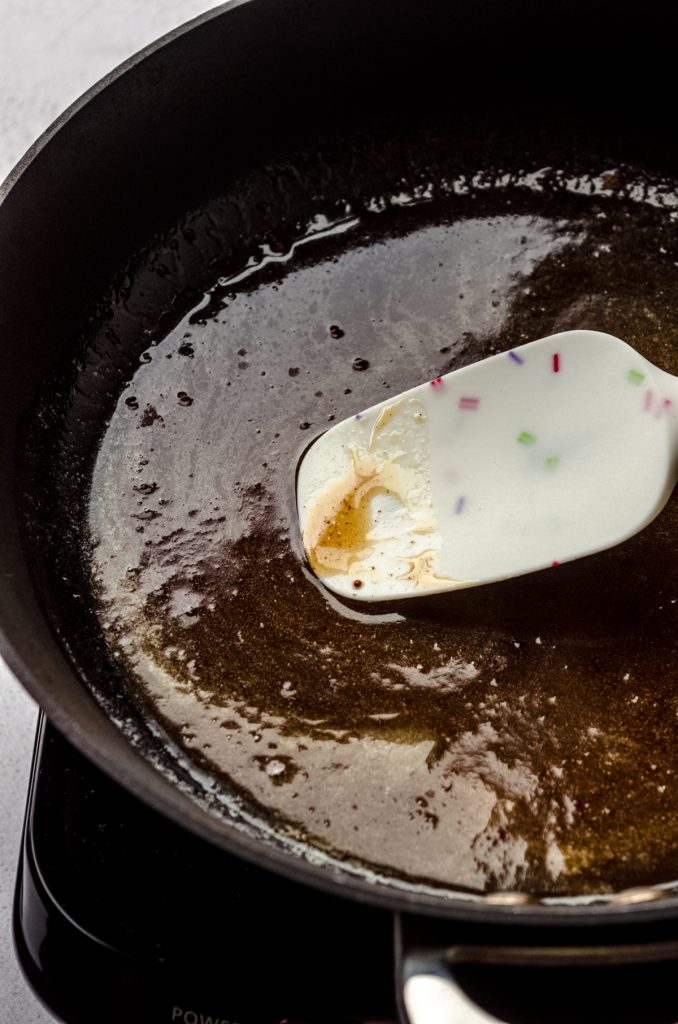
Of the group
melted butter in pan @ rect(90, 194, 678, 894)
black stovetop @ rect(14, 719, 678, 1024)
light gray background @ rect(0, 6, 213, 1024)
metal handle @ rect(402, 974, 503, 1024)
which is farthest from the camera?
light gray background @ rect(0, 6, 213, 1024)

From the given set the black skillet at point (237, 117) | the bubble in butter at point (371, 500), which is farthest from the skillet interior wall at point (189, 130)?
the bubble in butter at point (371, 500)

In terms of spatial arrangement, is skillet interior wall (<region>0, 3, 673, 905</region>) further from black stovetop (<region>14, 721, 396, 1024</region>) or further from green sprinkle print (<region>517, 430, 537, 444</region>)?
green sprinkle print (<region>517, 430, 537, 444</region>)

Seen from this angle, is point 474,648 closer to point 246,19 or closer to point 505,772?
point 505,772

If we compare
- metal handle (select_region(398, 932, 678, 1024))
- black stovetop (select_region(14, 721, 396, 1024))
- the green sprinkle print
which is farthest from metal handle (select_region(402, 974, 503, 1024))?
the green sprinkle print

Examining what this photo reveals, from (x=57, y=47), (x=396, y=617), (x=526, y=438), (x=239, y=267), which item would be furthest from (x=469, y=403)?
(x=57, y=47)

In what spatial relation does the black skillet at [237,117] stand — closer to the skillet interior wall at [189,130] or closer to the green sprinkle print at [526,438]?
the skillet interior wall at [189,130]

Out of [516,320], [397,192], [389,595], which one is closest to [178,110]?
[397,192]

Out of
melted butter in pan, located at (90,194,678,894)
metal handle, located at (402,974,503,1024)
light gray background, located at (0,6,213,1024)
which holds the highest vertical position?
light gray background, located at (0,6,213,1024)
